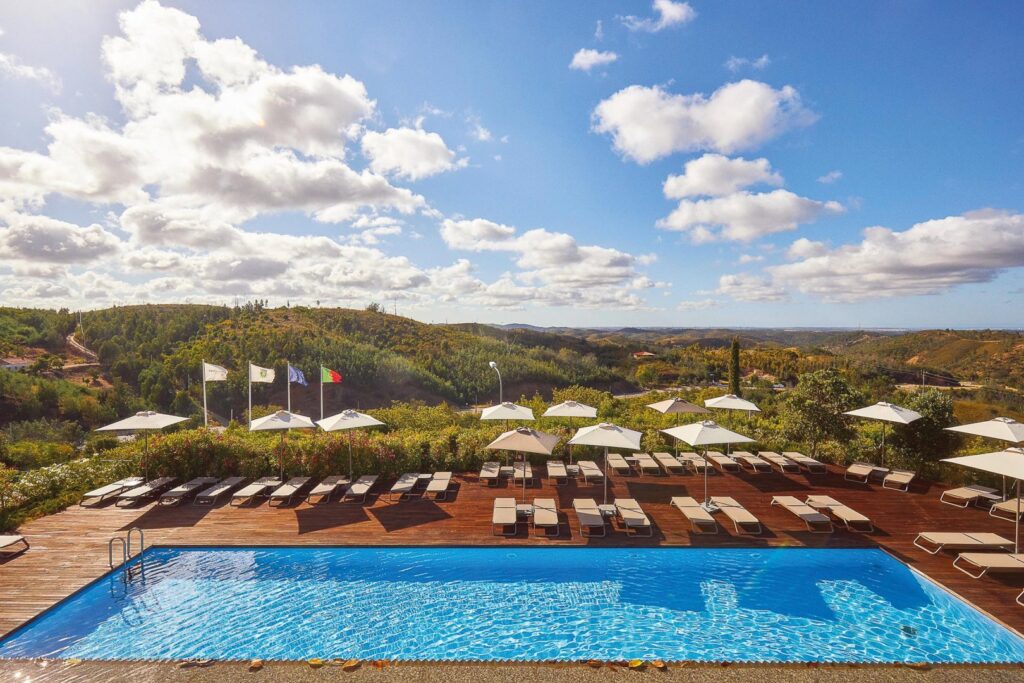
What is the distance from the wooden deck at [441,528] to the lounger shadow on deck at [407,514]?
0.8 inches

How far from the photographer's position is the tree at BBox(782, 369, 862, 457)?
12.7m

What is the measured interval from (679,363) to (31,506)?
10336 centimetres

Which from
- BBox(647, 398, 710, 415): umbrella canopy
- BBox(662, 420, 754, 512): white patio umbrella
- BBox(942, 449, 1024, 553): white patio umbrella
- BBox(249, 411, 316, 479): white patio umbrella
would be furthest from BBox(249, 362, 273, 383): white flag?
BBox(942, 449, 1024, 553): white patio umbrella

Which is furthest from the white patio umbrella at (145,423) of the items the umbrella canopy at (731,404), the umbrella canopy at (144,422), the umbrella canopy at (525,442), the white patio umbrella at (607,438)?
the umbrella canopy at (731,404)

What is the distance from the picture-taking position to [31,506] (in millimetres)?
9867

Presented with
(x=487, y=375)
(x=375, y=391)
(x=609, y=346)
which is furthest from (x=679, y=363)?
(x=375, y=391)

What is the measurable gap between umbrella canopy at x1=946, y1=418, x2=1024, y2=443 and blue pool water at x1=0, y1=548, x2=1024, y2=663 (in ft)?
12.0

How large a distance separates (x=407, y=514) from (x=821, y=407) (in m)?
11.4

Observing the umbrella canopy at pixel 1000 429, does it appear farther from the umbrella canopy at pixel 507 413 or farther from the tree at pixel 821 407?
the umbrella canopy at pixel 507 413

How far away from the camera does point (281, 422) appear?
10516 mm

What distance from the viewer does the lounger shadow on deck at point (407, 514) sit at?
9.23 m

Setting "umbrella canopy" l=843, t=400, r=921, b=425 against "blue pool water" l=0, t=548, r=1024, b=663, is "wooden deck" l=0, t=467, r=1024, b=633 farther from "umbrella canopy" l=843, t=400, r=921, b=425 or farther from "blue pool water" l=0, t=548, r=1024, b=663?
"umbrella canopy" l=843, t=400, r=921, b=425

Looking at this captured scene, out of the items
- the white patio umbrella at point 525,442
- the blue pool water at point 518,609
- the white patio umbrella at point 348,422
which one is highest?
the white patio umbrella at point 348,422

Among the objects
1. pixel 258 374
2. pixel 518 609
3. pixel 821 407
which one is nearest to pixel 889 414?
pixel 821 407
